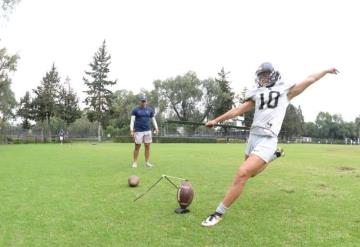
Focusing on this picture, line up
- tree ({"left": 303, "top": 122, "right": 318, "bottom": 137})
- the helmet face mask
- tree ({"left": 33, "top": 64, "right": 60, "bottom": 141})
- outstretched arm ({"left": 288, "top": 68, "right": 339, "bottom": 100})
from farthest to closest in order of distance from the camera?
tree ({"left": 303, "top": 122, "right": 318, "bottom": 137}) < tree ({"left": 33, "top": 64, "right": 60, "bottom": 141}) < the helmet face mask < outstretched arm ({"left": 288, "top": 68, "right": 339, "bottom": 100})

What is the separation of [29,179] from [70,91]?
72.6 m

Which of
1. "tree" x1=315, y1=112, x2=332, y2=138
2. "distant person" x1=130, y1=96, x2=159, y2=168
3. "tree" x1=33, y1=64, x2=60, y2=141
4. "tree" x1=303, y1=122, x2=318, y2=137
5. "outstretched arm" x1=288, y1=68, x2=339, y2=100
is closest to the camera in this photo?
"outstretched arm" x1=288, y1=68, x2=339, y2=100

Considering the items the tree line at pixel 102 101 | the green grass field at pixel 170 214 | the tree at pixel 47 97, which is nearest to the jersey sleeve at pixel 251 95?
the green grass field at pixel 170 214

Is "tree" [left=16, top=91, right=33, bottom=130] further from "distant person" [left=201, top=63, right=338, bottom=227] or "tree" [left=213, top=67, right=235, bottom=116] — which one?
"distant person" [left=201, top=63, right=338, bottom=227]

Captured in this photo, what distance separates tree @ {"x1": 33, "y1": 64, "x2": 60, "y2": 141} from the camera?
74.5m

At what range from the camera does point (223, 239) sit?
5.84 metres

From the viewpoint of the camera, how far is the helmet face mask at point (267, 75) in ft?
23.4

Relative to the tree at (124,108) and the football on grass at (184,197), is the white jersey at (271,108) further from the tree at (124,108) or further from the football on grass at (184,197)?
the tree at (124,108)

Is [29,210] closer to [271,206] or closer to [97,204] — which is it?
[97,204]

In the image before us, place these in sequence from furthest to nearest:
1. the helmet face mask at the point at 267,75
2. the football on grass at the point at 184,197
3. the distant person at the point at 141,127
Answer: the distant person at the point at 141,127
the football on grass at the point at 184,197
the helmet face mask at the point at 267,75

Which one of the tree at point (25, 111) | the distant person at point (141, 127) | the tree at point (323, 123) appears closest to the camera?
the distant person at point (141, 127)

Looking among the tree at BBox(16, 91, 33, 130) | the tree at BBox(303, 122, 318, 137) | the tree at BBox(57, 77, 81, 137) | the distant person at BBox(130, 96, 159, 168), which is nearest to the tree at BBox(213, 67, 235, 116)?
the tree at BBox(57, 77, 81, 137)

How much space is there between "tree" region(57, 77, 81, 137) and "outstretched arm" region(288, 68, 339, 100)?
71.6m

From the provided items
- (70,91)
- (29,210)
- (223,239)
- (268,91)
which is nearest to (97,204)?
(29,210)
